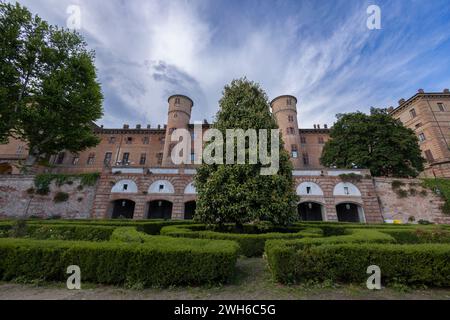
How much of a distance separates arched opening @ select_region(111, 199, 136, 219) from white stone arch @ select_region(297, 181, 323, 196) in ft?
67.2

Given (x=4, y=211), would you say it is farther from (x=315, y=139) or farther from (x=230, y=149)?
(x=315, y=139)

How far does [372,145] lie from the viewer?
2833 cm

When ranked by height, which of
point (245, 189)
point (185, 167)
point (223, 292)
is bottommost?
point (223, 292)

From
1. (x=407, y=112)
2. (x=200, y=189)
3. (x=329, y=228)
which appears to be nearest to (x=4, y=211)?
(x=200, y=189)

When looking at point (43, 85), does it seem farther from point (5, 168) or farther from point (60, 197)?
point (5, 168)

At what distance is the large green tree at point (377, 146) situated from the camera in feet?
87.5

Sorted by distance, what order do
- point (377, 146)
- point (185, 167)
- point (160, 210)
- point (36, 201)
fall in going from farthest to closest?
1. point (377, 146)
2. point (160, 210)
3. point (185, 167)
4. point (36, 201)

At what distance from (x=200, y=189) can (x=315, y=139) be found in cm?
3753

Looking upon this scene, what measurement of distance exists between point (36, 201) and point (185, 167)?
16.3 metres

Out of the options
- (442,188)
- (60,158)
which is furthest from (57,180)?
(442,188)

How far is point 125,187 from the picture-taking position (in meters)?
23.5

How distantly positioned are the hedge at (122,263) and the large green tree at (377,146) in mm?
29241
